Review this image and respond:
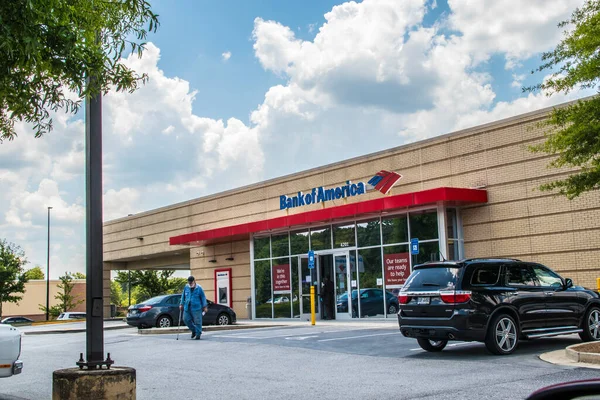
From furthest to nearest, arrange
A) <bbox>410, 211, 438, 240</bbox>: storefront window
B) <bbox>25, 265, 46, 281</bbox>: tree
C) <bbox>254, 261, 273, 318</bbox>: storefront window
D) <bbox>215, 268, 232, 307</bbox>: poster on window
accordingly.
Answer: <bbox>25, 265, 46, 281</bbox>: tree → <bbox>215, 268, 232, 307</bbox>: poster on window → <bbox>254, 261, 273, 318</bbox>: storefront window → <bbox>410, 211, 438, 240</bbox>: storefront window

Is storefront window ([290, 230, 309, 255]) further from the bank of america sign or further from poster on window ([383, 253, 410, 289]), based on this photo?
poster on window ([383, 253, 410, 289])

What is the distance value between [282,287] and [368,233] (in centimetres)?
566

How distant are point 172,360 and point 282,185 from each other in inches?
685

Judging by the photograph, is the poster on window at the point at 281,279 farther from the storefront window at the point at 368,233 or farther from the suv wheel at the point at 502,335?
the suv wheel at the point at 502,335

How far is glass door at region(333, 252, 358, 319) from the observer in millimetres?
24766

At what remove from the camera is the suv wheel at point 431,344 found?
12781 millimetres

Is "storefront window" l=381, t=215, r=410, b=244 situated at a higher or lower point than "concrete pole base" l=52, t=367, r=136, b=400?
Result: higher

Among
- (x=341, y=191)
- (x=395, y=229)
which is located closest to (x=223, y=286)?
(x=341, y=191)

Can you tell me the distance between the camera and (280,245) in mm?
28750

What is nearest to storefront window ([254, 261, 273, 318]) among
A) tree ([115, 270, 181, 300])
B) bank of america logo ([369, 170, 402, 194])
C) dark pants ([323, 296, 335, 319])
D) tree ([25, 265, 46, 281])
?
dark pants ([323, 296, 335, 319])

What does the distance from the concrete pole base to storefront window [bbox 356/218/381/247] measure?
17610 millimetres

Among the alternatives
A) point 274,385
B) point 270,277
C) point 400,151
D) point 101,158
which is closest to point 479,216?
point 400,151

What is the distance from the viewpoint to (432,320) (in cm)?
1185

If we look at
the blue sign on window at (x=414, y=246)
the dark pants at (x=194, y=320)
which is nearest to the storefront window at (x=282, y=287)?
the blue sign on window at (x=414, y=246)
